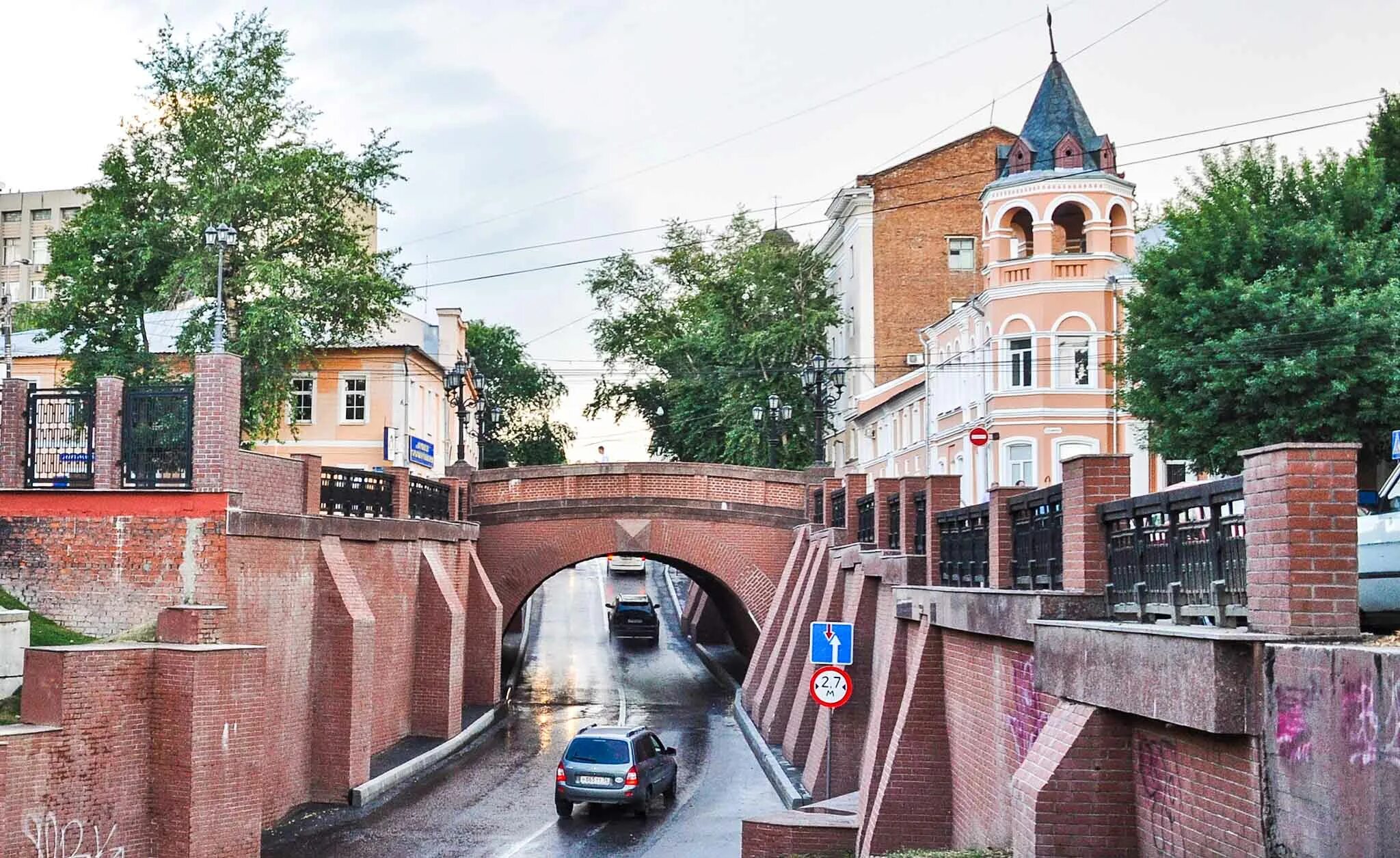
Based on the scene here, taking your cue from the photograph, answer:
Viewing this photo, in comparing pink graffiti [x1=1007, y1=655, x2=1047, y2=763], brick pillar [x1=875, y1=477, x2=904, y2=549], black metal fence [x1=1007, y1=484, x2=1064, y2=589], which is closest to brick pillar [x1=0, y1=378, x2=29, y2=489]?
brick pillar [x1=875, y1=477, x2=904, y2=549]

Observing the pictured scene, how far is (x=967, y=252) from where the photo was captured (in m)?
55.1

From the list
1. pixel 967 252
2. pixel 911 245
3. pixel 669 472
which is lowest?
pixel 669 472

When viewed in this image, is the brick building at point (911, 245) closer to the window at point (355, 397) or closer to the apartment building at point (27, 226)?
the window at point (355, 397)

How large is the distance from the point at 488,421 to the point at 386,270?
624 cm

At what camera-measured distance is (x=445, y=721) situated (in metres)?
28.1

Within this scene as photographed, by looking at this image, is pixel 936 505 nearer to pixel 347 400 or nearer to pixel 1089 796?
pixel 1089 796

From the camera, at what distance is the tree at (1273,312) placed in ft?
85.8

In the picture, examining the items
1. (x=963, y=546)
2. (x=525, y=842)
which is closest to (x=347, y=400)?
(x=525, y=842)

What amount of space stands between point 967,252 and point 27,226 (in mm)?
67244

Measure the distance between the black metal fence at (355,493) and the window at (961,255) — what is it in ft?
109

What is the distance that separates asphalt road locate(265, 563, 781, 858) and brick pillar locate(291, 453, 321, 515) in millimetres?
4650

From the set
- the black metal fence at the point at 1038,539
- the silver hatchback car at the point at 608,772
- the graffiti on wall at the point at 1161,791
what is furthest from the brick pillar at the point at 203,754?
the graffiti on wall at the point at 1161,791

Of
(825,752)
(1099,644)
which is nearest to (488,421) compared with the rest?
(825,752)

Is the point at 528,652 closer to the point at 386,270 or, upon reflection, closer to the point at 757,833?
the point at 386,270
